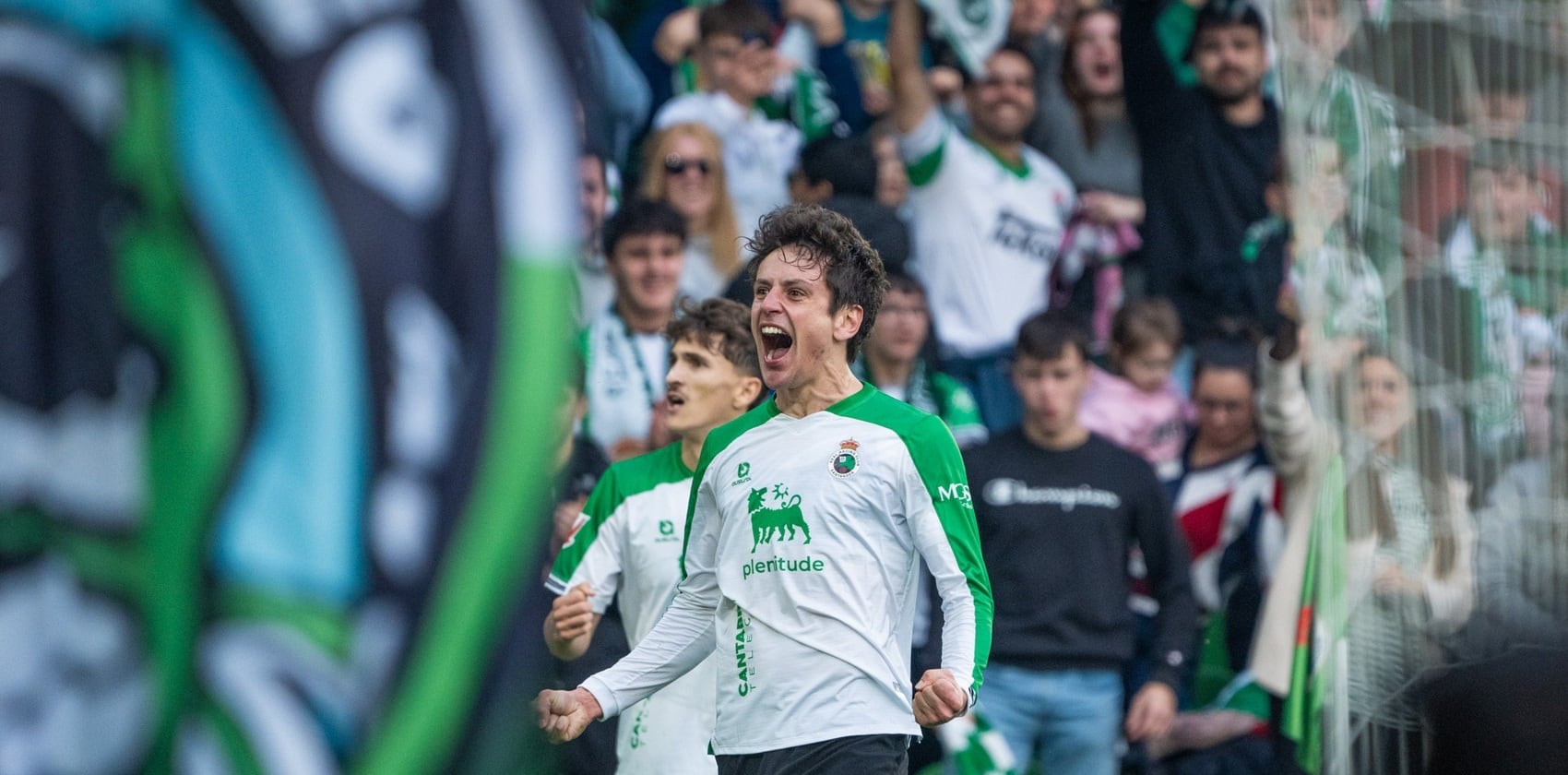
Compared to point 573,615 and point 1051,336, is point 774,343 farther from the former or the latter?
point 1051,336

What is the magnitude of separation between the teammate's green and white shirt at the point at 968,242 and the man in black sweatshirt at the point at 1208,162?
0.73 meters

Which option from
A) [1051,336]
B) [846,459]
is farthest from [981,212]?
[846,459]

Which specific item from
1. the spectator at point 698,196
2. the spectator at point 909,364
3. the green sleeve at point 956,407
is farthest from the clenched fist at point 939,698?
the spectator at point 698,196

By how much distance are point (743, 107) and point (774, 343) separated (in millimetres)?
3635

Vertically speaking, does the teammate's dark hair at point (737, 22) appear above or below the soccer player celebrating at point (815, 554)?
above

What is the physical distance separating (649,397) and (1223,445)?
2.28 metres

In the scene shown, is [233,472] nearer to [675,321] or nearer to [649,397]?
[675,321]

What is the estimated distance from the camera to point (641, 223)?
659 cm

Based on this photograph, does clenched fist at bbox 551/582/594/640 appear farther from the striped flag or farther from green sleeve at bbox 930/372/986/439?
green sleeve at bbox 930/372/986/439

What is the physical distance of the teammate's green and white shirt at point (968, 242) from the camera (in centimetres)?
758

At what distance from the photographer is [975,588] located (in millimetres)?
3877

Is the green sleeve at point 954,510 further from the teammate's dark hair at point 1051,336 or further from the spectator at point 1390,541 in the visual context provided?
the teammate's dark hair at point 1051,336

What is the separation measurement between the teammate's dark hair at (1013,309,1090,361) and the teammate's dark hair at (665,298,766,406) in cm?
163

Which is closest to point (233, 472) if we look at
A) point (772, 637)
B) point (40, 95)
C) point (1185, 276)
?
point (40, 95)
